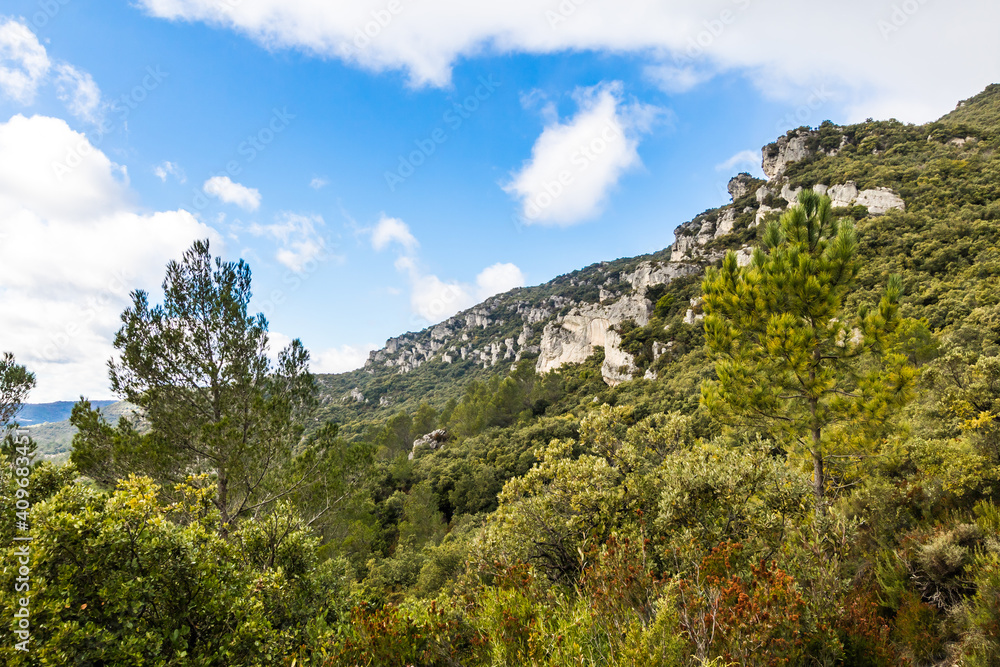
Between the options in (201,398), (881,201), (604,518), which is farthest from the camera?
(881,201)

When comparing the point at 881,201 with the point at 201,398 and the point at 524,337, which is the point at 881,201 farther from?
the point at 524,337

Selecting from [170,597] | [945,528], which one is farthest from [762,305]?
[170,597]

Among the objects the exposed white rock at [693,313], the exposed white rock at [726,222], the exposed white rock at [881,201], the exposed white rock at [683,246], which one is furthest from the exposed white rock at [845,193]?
the exposed white rock at [683,246]

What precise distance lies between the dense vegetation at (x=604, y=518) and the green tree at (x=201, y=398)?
0.05 meters

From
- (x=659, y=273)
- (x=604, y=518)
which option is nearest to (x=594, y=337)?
(x=659, y=273)

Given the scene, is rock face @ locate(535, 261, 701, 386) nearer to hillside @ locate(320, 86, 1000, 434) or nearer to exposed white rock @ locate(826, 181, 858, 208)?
hillside @ locate(320, 86, 1000, 434)

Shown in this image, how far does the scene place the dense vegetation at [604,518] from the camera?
3252mm

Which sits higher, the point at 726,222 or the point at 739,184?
the point at 739,184

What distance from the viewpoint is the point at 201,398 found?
9.00 meters

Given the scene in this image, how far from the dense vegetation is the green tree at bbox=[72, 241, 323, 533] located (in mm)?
51

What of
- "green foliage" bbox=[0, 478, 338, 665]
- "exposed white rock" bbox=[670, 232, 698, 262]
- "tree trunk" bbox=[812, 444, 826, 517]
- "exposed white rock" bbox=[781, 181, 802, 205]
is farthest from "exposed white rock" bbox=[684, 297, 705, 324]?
"green foliage" bbox=[0, 478, 338, 665]

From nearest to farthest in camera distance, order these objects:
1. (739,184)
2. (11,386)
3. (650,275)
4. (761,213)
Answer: (11,386)
(761,213)
(650,275)
(739,184)

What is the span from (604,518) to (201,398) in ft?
31.4

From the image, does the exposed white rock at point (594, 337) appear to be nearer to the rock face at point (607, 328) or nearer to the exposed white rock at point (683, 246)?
the rock face at point (607, 328)
